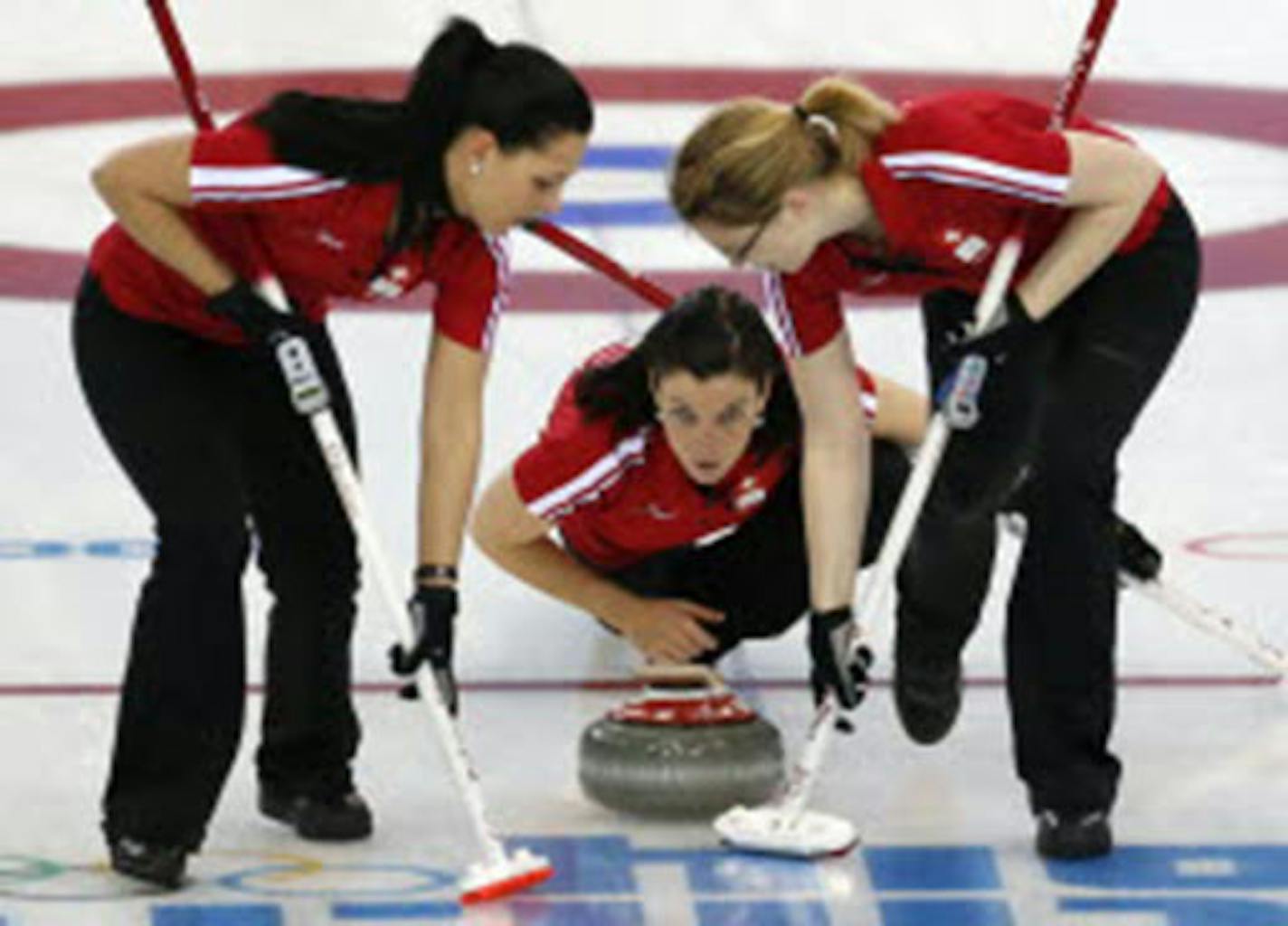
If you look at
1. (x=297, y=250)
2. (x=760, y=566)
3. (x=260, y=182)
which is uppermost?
(x=260, y=182)

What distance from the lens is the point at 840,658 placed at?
4.88 meters

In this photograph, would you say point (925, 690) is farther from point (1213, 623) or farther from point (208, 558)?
point (208, 558)

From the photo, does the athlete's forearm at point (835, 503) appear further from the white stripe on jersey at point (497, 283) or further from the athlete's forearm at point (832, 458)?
the white stripe on jersey at point (497, 283)

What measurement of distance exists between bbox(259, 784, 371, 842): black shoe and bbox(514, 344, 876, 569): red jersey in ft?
1.85

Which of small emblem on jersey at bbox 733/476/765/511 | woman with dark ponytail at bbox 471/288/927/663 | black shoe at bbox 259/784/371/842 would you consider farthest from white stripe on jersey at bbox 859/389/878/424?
black shoe at bbox 259/784/371/842

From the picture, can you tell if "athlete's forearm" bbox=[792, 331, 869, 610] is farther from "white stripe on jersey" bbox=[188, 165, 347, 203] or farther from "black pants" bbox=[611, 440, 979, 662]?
"white stripe on jersey" bbox=[188, 165, 347, 203]

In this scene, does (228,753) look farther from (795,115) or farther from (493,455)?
(493,455)

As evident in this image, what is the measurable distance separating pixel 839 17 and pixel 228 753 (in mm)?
6651

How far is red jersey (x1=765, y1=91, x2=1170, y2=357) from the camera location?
468 cm

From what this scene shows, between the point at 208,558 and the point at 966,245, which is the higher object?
the point at 966,245

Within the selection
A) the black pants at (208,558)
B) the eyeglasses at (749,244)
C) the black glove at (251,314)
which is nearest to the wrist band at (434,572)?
the black pants at (208,558)

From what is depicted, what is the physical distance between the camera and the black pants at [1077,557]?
4.82 meters

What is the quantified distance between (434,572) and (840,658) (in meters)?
0.59

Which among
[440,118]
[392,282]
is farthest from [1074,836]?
[440,118]
